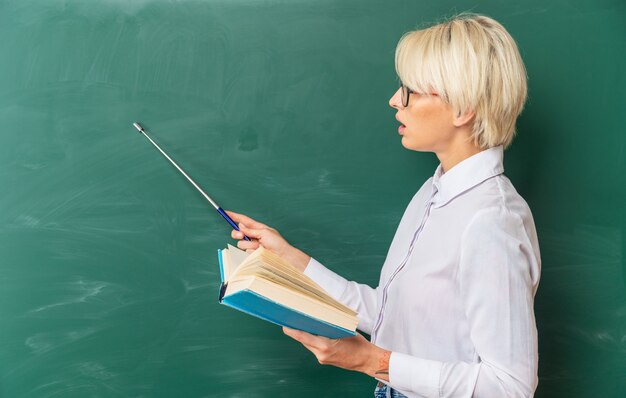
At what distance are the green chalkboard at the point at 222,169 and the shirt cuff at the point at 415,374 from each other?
482 mm

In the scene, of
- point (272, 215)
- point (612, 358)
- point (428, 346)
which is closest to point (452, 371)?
point (428, 346)

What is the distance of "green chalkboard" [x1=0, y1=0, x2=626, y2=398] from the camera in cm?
158

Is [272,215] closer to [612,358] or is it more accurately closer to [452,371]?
[452,371]

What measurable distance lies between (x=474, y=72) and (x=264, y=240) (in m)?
0.61

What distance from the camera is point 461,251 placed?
47.6 inches

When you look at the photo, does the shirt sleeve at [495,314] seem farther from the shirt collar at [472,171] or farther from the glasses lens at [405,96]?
the glasses lens at [405,96]

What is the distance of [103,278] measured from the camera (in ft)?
5.36

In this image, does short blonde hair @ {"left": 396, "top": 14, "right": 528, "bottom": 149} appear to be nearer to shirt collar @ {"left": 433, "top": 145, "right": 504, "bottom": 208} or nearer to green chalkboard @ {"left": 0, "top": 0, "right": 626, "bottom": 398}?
shirt collar @ {"left": 433, "top": 145, "right": 504, "bottom": 208}

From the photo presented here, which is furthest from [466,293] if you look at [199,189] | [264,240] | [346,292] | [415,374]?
[199,189]

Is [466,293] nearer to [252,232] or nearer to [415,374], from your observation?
[415,374]

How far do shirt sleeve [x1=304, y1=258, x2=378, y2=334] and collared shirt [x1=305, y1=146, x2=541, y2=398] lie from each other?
0.14 m

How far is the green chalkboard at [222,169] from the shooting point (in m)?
1.58

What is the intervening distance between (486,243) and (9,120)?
1.10m

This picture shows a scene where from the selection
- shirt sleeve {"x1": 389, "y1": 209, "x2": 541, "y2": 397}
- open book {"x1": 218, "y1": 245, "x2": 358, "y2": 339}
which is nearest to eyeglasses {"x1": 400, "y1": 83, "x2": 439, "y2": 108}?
shirt sleeve {"x1": 389, "y1": 209, "x2": 541, "y2": 397}
